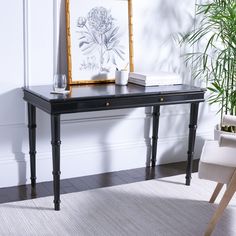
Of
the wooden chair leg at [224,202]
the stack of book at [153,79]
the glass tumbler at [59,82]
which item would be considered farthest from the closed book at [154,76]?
the wooden chair leg at [224,202]

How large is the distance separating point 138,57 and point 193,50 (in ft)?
1.84

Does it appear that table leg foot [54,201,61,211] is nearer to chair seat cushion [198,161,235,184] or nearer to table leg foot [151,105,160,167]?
chair seat cushion [198,161,235,184]

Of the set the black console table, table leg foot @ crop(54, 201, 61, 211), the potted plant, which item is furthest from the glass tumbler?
the potted plant

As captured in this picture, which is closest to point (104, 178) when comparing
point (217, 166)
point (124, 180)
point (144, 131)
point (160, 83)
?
point (124, 180)

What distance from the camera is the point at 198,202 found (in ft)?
10.8

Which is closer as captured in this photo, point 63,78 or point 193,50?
point 63,78

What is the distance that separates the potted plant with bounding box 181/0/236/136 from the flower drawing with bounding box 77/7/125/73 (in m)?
0.67

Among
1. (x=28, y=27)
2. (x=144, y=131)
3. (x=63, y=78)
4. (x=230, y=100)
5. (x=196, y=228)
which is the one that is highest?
(x=28, y=27)

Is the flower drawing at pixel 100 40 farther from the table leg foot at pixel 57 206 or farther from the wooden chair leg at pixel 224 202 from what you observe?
the wooden chair leg at pixel 224 202

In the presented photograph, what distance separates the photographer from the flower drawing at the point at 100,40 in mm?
3486

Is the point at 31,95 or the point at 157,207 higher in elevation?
the point at 31,95

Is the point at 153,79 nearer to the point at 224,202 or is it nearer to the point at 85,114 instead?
the point at 85,114

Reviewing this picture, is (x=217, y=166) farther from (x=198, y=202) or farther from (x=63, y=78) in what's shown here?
(x=63, y=78)

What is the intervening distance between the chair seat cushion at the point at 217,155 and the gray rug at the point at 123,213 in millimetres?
453
